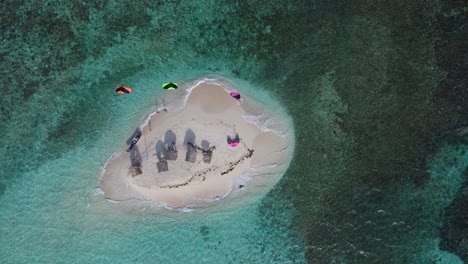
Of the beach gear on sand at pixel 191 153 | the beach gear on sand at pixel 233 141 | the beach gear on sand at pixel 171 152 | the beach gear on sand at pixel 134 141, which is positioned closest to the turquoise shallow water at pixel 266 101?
the beach gear on sand at pixel 134 141

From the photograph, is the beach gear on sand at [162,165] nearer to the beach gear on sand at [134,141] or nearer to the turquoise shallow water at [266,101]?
the beach gear on sand at [134,141]

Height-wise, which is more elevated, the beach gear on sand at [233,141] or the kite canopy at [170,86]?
the kite canopy at [170,86]

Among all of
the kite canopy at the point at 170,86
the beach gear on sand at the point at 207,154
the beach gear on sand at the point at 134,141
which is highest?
the kite canopy at the point at 170,86

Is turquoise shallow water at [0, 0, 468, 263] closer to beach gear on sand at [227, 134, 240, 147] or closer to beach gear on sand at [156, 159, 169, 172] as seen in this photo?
beach gear on sand at [156, 159, 169, 172]

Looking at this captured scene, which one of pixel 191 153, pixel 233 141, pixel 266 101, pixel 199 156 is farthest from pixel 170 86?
pixel 266 101

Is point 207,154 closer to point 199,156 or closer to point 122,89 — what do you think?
point 199,156

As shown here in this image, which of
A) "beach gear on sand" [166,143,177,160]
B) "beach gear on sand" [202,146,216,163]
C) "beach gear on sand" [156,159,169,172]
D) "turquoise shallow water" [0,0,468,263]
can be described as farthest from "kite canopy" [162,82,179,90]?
"beach gear on sand" [156,159,169,172]

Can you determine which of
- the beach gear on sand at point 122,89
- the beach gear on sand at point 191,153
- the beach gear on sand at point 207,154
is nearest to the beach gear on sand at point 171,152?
the beach gear on sand at point 191,153
